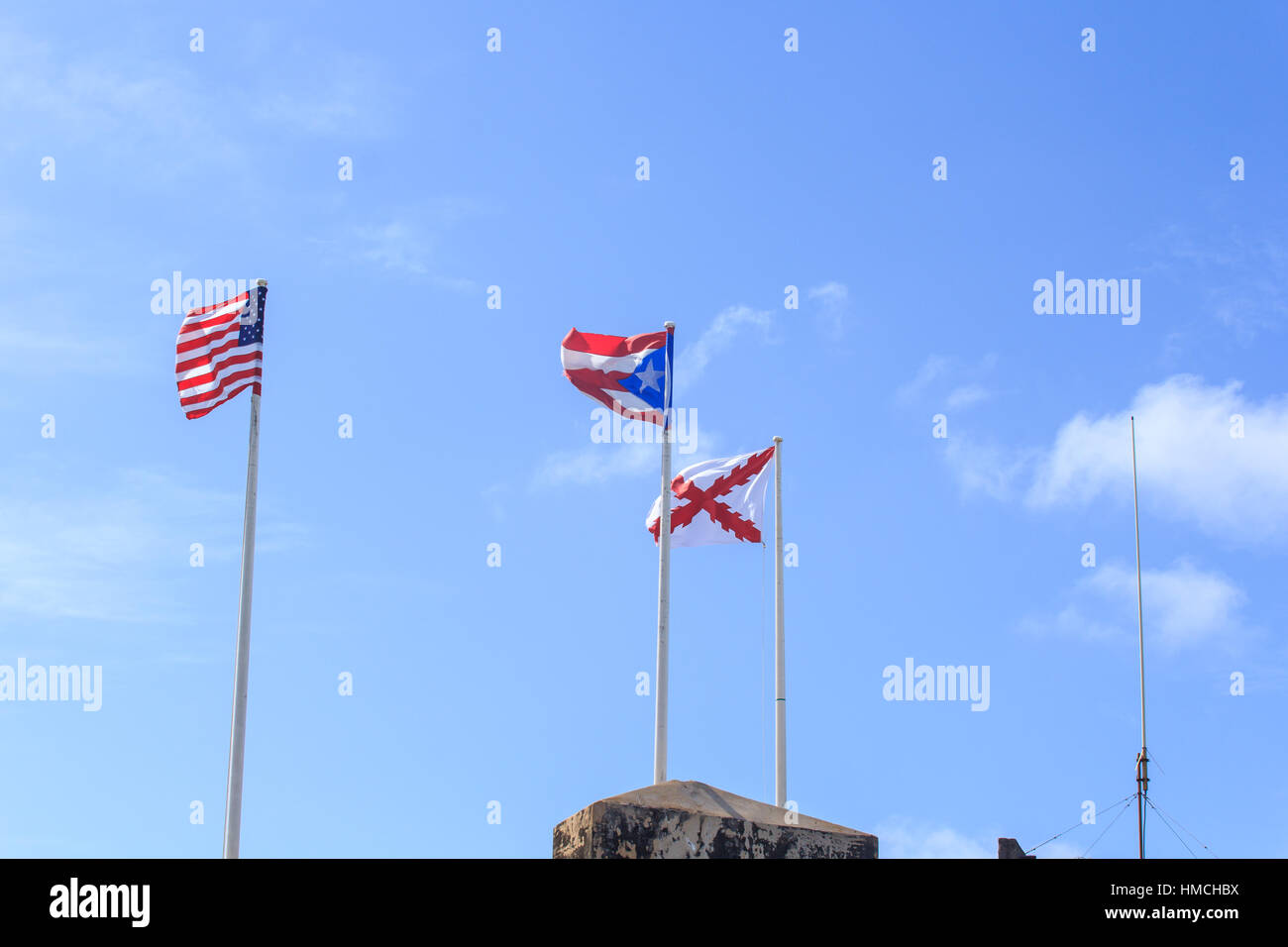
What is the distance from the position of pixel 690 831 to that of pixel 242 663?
34.2 ft

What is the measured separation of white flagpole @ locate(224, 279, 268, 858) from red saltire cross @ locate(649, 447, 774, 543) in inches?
250

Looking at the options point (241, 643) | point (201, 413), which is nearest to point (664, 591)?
point (241, 643)

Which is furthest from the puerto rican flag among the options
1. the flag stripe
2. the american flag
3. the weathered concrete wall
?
the weathered concrete wall

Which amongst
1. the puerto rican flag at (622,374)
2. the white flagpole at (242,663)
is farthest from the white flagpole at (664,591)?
the white flagpole at (242,663)

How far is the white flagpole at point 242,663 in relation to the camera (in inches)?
687

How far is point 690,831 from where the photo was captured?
31.5 ft

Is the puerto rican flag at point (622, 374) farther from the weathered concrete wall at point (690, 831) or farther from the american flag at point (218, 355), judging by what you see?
the weathered concrete wall at point (690, 831)

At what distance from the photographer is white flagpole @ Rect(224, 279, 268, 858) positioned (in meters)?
17.5

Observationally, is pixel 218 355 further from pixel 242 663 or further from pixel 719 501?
pixel 719 501

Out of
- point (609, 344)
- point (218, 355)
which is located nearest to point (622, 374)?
point (609, 344)

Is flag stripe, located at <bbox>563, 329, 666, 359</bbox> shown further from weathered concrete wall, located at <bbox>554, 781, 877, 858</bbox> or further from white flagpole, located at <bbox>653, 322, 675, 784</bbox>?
weathered concrete wall, located at <bbox>554, 781, 877, 858</bbox>
